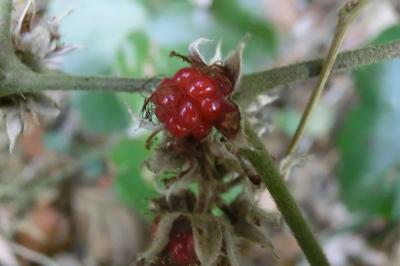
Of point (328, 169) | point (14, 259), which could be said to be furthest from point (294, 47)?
point (14, 259)

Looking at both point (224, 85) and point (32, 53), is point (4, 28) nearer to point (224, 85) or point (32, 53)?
point (32, 53)

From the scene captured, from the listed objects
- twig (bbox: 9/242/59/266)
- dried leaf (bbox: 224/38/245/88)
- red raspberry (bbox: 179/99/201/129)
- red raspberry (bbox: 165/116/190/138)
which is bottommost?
twig (bbox: 9/242/59/266)

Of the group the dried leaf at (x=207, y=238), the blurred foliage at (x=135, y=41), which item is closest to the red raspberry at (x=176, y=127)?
the dried leaf at (x=207, y=238)

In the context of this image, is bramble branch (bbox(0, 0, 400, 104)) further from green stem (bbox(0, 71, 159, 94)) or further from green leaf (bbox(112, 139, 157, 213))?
green leaf (bbox(112, 139, 157, 213))

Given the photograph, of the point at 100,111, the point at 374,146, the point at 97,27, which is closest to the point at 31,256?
the point at 100,111

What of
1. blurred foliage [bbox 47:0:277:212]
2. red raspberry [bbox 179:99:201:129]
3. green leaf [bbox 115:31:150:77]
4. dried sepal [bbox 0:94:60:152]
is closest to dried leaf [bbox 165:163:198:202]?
red raspberry [bbox 179:99:201:129]

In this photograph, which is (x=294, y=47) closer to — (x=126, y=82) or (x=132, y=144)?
(x=132, y=144)
